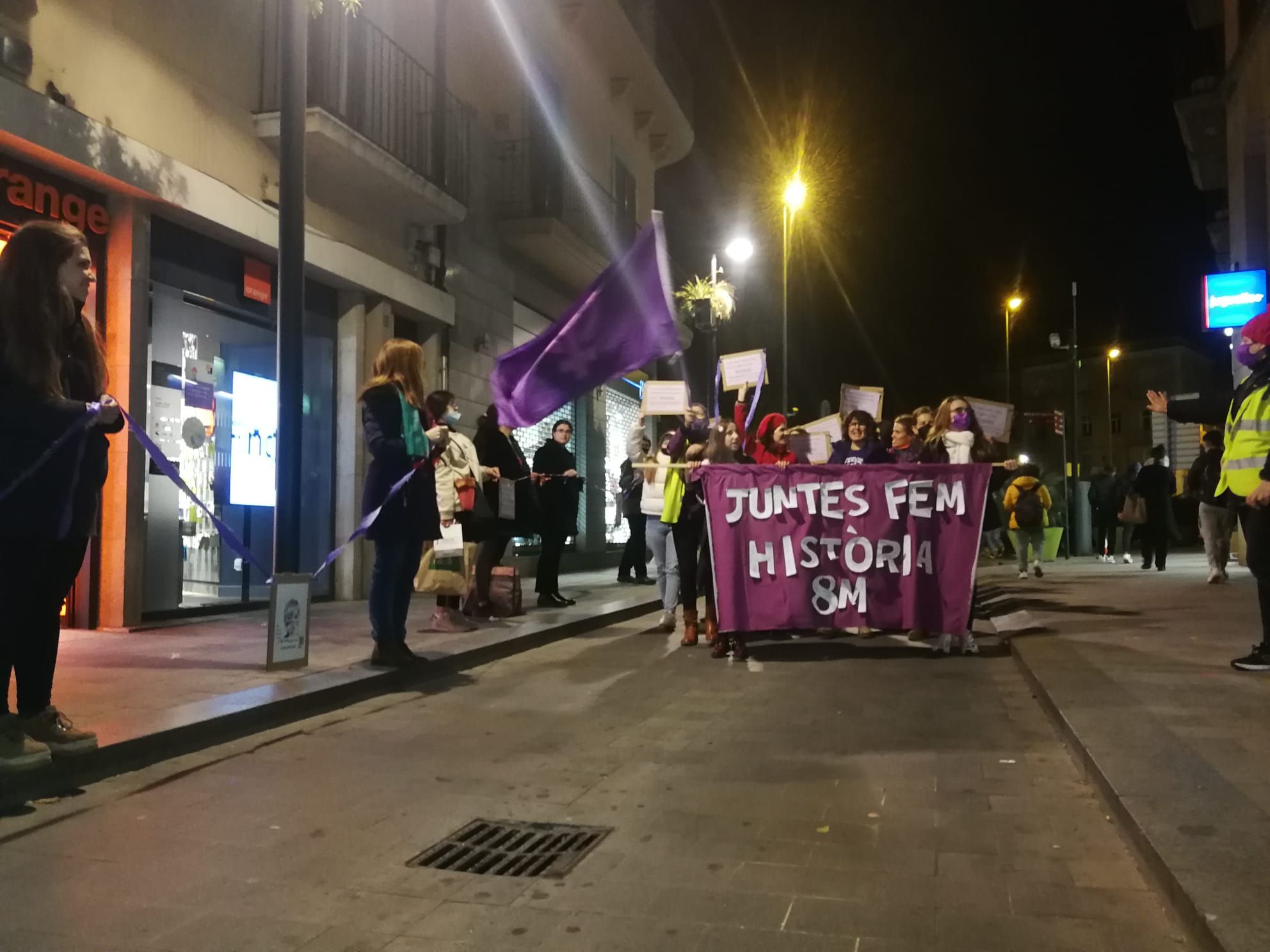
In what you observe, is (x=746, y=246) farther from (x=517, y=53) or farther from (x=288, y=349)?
(x=288, y=349)

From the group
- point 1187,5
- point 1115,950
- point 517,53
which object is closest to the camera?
point 1115,950

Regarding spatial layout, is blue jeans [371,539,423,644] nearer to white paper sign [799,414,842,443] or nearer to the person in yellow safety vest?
the person in yellow safety vest

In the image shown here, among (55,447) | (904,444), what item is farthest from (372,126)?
(55,447)

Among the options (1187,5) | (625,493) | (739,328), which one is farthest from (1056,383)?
(625,493)

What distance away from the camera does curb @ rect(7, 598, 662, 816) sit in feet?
14.2

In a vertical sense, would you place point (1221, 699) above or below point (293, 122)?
below

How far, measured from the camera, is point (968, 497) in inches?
308

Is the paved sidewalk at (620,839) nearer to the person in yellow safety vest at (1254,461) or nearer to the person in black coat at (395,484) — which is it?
the person in black coat at (395,484)

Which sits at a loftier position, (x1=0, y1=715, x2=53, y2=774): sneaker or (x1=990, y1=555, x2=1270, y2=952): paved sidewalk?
(x1=0, y1=715, x2=53, y2=774): sneaker

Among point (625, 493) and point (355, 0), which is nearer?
point (355, 0)

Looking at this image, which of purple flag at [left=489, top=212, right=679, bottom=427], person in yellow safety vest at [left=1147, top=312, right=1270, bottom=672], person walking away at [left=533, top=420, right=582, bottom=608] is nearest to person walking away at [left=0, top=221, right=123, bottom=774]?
purple flag at [left=489, top=212, right=679, bottom=427]

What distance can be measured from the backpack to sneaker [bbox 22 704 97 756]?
13053 mm

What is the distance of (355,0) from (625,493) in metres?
7.57

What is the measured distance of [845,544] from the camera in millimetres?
7961
